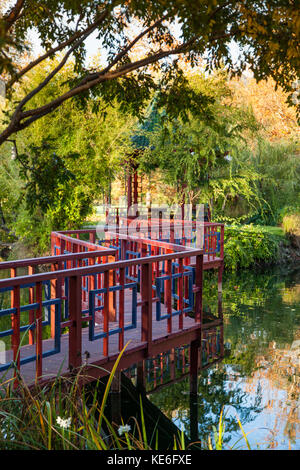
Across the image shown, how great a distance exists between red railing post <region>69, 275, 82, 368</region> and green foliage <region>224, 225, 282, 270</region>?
12.4m

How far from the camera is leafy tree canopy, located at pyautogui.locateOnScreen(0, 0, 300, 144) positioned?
3.97m

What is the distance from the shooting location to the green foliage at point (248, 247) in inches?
654

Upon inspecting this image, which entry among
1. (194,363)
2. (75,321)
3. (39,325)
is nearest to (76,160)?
(194,363)

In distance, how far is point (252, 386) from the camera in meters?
6.94

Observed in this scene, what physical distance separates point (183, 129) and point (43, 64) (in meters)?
5.21

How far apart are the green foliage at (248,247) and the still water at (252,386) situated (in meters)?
4.83

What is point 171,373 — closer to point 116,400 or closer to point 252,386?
point 252,386

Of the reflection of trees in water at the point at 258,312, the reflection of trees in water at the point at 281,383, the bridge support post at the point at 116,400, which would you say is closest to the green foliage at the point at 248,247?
the reflection of trees in water at the point at 258,312

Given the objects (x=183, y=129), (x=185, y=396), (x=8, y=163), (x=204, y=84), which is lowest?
(x=185, y=396)

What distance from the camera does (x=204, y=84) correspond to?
56.7 feet

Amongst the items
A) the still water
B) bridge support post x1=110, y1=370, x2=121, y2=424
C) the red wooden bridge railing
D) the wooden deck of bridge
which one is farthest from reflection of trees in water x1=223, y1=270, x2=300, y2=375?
the red wooden bridge railing
